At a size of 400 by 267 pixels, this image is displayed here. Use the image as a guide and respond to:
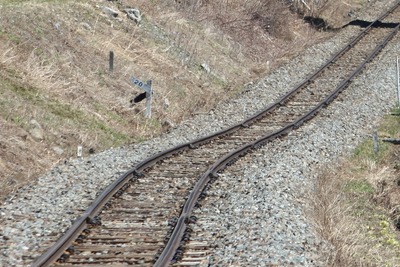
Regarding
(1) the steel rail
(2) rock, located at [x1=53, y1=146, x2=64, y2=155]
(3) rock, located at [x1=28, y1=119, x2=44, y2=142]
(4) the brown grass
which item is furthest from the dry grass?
(3) rock, located at [x1=28, y1=119, x2=44, y2=142]

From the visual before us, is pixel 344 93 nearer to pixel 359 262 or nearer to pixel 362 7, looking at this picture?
pixel 359 262

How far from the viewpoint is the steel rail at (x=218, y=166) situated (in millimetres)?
9039

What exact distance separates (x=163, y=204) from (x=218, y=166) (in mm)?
2515

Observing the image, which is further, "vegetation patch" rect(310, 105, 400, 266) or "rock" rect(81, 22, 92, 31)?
"rock" rect(81, 22, 92, 31)

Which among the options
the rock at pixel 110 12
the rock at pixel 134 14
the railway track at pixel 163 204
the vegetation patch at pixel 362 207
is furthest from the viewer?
the rock at pixel 134 14

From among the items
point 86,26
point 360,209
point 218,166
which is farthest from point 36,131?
point 86,26

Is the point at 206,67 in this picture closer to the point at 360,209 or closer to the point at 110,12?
the point at 110,12

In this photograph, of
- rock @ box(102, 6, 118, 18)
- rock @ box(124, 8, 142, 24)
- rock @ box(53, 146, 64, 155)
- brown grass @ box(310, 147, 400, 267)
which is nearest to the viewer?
brown grass @ box(310, 147, 400, 267)

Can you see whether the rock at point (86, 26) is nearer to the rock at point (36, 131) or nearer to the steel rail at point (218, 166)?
the steel rail at point (218, 166)

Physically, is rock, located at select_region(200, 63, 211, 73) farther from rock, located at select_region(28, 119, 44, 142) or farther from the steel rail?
rock, located at select_region(28, 119, 44, 142)

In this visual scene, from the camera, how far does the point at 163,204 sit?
11250 millimetres

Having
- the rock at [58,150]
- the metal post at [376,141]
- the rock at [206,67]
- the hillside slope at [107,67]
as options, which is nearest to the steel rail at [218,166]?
the metal post at [376,141]

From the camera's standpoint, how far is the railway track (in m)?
8.97

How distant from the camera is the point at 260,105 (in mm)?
20484
